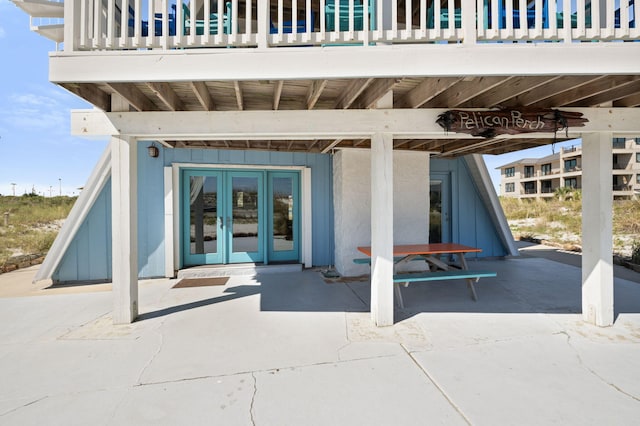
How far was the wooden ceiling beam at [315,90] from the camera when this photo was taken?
2.99 meters

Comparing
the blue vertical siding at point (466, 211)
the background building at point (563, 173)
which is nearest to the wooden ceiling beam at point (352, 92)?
the blue vertical siding at point (466, 211)

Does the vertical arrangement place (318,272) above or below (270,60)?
below

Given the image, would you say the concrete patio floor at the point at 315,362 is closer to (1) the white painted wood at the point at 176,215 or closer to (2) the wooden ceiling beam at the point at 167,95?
(1) the white painted wood at the point at 176,215

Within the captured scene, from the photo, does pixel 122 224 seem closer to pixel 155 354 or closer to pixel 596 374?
pixel 155 354

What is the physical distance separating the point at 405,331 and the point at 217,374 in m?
1.99

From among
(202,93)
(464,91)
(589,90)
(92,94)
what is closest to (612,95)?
(589,90)

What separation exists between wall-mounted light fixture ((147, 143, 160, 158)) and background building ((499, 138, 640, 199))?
91.0ft

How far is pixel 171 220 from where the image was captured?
584cm

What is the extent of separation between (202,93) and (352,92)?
157 centimetres

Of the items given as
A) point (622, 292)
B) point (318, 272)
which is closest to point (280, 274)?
point (318, 272)

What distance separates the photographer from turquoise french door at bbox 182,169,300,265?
6.29m

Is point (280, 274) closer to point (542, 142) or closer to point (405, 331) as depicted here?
point (405, 331)

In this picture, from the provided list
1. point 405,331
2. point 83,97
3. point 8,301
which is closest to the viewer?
point 83,97

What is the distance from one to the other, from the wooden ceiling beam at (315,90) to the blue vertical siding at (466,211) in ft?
15.9
